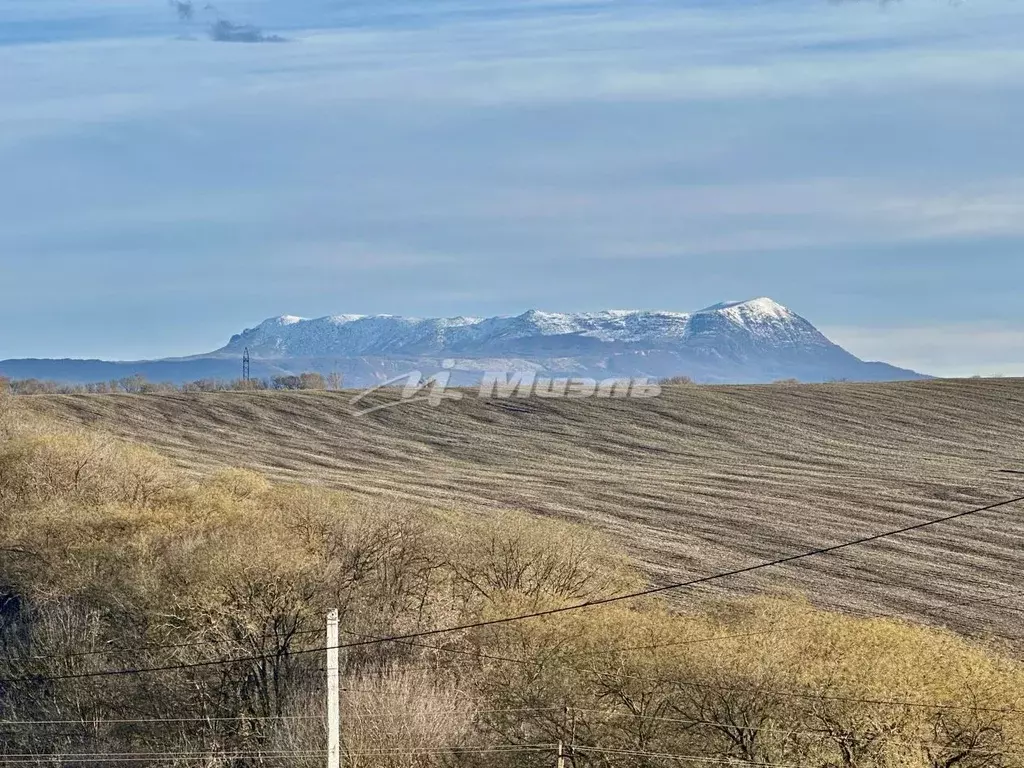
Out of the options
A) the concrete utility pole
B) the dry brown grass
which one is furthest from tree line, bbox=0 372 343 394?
the concrete utility pole

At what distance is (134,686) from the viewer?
43.6 m

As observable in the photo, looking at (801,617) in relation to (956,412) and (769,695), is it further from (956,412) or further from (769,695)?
(956,412)

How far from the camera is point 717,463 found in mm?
87562

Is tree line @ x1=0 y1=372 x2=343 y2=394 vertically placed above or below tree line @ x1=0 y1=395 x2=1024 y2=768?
above

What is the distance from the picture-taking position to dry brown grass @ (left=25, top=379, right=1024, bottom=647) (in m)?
56.2

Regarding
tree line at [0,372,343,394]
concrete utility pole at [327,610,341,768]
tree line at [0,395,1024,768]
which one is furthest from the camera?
tree line at [0,372,343,394]

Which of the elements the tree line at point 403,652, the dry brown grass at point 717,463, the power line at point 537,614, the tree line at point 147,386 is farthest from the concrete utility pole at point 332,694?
the tree line at point 147,386

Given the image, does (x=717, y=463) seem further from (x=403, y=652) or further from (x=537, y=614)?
(x=537, y=614)

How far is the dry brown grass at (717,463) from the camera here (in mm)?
56250

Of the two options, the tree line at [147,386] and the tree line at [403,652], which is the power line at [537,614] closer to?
the tree line at [403,652]

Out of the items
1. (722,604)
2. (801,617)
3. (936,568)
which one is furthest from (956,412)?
(801,617)

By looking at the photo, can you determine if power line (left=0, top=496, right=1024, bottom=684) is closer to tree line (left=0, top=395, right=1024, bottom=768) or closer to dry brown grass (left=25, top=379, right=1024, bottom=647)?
tree line (left=0, top=395, right=1024, bottom=768)

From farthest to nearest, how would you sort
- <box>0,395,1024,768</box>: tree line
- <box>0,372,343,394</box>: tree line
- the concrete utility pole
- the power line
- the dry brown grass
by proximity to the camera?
<box>0,372,343,394</box>: tree line, the dry brown grass, the power line, <box>0,395,1024,768</box>: tree line, the concrete utility pole

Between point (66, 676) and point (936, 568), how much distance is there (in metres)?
34.0
